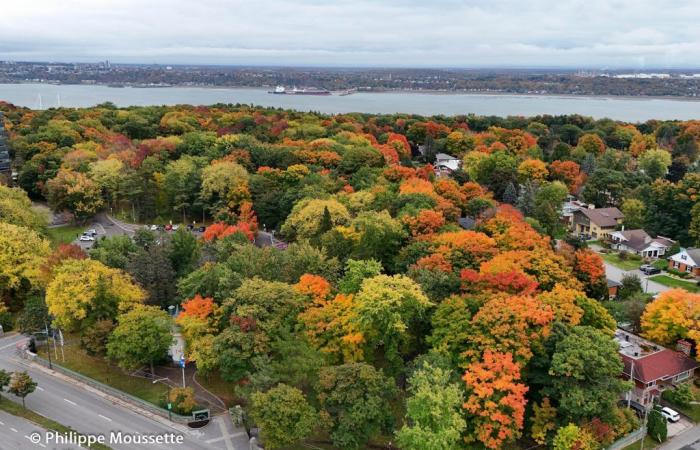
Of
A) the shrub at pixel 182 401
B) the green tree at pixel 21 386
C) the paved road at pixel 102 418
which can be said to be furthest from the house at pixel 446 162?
the green tree at pixel 21 386

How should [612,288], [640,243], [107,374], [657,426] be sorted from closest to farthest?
[657,426]
[107,374]
[612,288]
[640,243]

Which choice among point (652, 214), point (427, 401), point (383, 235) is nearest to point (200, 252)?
point (383, 235)

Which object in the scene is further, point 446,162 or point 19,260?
point 446,162

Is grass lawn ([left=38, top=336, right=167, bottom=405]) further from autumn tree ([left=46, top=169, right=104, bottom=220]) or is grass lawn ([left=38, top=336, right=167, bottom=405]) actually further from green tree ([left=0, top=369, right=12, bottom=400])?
autumn tree ([left=46, top=169, right=104, bottom=220])

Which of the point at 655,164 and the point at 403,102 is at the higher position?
the point at 403,102

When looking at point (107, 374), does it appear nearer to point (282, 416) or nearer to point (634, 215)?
point (282, 416)

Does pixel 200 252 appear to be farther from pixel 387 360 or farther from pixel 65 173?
pixel 65 173

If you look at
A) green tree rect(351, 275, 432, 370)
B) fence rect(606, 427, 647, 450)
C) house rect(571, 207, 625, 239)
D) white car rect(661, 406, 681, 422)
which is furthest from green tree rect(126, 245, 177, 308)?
house rect(571, 207, 625, 239)

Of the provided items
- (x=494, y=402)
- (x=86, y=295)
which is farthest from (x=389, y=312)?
(x=86, y=295)

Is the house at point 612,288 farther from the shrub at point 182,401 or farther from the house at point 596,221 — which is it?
the shrub at point 182,401
